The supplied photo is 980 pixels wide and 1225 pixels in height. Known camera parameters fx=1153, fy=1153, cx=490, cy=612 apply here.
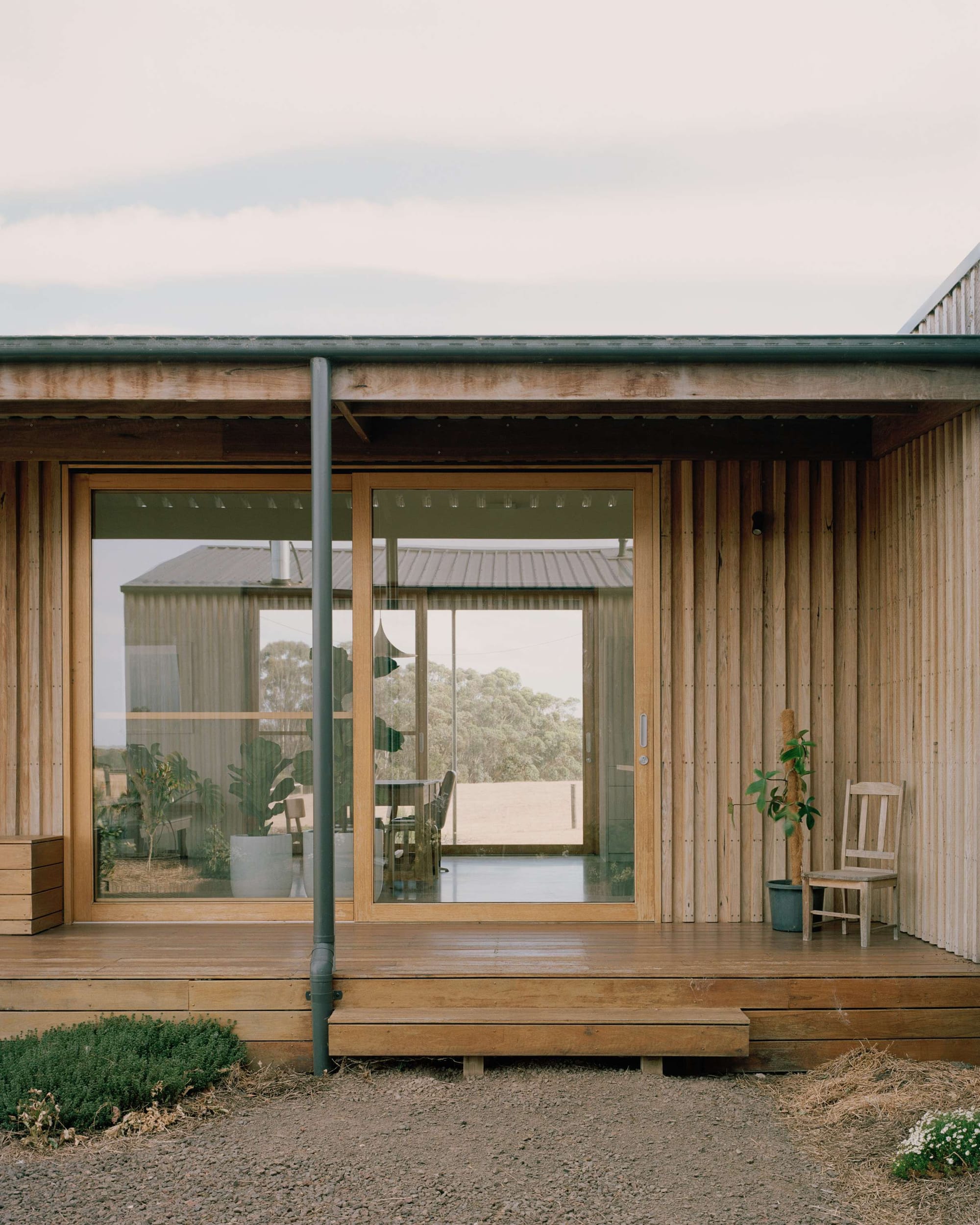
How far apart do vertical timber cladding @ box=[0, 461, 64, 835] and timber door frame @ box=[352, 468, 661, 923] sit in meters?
1.59

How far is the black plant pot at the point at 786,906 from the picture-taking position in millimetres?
5609

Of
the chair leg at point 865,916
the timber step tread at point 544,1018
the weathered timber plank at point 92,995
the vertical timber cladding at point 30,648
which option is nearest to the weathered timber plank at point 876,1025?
the timber step tread at point 544,1018

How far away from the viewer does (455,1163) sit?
12.1 ft

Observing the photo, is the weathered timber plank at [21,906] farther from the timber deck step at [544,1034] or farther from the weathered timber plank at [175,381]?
the weathered timber plank at [175,381]

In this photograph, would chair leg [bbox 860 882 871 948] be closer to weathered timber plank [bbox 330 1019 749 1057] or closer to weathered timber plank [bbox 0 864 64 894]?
weathered timber plank [bbox 330 1019 749 1057]

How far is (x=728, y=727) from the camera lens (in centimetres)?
604

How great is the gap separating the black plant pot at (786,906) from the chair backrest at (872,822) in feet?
0.97

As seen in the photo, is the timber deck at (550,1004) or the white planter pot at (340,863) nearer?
the timber deck at (550,1004)

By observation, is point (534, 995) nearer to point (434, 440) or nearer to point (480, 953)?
point (480, 953)

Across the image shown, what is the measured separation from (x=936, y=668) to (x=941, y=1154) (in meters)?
2.38

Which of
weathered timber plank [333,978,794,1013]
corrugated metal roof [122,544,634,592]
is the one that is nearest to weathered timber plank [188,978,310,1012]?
weathered timber plank [333,978,794,1013]

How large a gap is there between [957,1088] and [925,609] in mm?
2160
